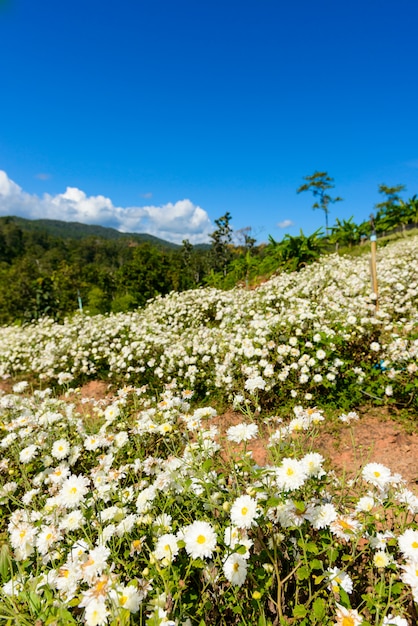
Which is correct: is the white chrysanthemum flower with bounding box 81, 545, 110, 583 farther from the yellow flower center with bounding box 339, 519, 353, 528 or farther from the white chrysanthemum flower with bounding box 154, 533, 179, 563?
the yellow flower center with bounding box 339, 519, 353, 528

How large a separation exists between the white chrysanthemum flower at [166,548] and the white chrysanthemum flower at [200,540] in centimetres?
8

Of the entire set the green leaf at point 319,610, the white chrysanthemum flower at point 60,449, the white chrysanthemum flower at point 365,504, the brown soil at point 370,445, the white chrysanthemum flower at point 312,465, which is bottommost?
the brown soil at point 370,445

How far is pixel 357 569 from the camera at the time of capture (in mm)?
1470

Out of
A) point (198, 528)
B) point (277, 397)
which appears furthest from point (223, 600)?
point (277, 397)

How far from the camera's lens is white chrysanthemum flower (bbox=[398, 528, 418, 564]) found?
1031 millimetres

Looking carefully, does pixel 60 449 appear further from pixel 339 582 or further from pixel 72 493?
pixel 339 582

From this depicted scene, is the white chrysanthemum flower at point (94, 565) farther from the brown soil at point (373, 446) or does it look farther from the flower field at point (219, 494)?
the brown soil at point (373, 446)

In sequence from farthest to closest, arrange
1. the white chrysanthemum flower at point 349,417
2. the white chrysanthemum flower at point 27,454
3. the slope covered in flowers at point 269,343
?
the slope covered in flowers at point 269,343
the white chrysanthemum flower at point 27,454
the white chrysanthemum flower at point 349,417

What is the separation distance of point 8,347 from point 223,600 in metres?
8.70

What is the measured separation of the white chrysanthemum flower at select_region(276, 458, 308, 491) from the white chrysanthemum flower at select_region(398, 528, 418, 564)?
35 centimetres

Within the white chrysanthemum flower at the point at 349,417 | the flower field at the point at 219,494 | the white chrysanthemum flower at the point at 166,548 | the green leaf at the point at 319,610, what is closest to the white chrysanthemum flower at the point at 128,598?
the flower field at the point at 219,494

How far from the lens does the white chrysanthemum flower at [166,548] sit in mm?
1215

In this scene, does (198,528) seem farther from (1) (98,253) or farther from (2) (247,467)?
(1) (98,253)

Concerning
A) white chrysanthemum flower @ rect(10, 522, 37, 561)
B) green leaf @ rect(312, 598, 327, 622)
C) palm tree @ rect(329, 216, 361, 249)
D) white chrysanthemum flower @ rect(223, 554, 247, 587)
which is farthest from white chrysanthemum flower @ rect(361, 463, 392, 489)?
palm tree @ rect(329, 216, 361, 249)
